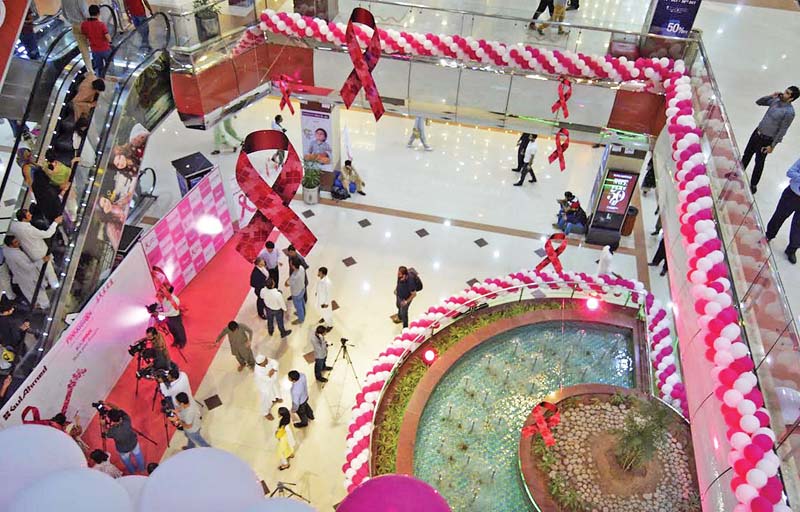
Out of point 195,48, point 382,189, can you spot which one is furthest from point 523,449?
point 195,48

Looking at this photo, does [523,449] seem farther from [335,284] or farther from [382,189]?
[382,189]

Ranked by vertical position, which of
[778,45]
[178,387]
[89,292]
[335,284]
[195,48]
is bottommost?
[335,284]

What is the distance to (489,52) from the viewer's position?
889cm

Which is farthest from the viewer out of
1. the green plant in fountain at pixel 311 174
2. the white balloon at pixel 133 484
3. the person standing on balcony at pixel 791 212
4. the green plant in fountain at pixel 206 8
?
the green plant in fountain at pixel 311 174

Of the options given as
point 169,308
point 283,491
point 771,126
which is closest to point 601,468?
point 283,491

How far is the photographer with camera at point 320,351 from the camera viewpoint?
22.7ft

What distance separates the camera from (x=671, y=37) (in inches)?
336

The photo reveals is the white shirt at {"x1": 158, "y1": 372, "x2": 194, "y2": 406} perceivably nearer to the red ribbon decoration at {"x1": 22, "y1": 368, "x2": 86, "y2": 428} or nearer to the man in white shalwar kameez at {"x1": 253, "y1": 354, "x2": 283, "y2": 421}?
the man in white shalwar kameez at {"x1": 253, "y1": 354, "x2": 283, "y2": 421}

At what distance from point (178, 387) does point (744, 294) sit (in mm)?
5909

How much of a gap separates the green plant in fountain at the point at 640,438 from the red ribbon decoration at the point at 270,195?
3.99m

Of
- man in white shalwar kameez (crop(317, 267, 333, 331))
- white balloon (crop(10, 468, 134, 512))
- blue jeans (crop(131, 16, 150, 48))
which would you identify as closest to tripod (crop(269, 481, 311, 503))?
man in white shalwar kameez (crop(317, 267, 333, 331))

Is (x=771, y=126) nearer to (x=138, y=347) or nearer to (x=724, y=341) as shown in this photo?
(x=724, y=341)

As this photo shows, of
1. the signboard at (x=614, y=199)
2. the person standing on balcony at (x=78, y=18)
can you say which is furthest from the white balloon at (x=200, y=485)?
the signboard at (x=614, y=199)

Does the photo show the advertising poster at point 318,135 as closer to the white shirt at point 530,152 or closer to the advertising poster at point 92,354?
the white shirt at point 530,152
